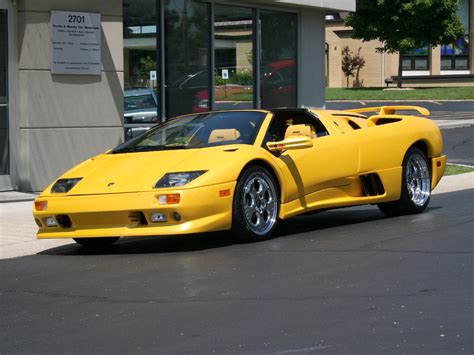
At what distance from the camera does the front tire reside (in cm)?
880

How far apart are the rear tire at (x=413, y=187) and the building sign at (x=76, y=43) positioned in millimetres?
5694

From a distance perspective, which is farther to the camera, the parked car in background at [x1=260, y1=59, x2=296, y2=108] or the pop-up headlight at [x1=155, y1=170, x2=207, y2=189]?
the parked car in background at [x1=260, y1=59, x2=296, y2=108]

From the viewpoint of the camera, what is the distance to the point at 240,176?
884 centimetres

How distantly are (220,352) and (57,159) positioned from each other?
9.70 metres

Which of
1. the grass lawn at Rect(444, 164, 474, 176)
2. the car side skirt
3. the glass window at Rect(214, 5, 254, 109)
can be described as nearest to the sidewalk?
the grass lawn at Rect(444, 164, 474, 176)

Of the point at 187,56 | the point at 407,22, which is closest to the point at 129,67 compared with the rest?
the point at 187,56

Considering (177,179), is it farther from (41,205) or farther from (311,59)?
(311,59)

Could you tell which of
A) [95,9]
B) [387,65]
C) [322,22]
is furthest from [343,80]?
[95,9]

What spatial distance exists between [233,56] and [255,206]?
921 centimetres

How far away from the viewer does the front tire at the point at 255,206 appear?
880 centimetres

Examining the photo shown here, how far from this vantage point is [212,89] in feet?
56.9

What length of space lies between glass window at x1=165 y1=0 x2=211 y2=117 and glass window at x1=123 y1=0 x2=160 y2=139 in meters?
0.31

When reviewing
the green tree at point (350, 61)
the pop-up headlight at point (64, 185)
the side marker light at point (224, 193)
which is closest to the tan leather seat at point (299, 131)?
the side marker light at point (224, 193)

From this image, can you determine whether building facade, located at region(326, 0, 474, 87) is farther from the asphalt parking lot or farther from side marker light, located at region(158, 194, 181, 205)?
side marker light, located at region(158, 194, 181, 205)
